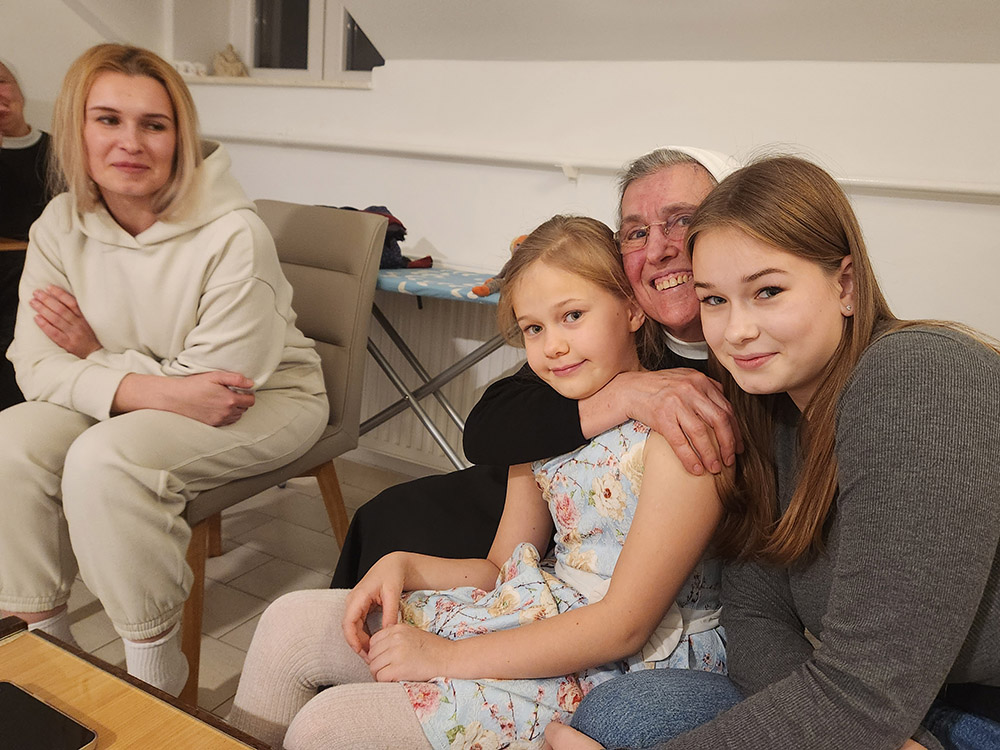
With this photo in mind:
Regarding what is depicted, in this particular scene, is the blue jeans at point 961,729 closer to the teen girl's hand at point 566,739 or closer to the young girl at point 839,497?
the young girl at point 839,497

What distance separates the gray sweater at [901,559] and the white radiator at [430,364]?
6.27 feet

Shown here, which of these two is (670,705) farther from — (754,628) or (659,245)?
(659,245)

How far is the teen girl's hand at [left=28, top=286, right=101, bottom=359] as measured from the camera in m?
1.74

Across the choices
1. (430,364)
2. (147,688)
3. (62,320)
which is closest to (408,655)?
(147,688)

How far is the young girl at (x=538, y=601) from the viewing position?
3.20ft

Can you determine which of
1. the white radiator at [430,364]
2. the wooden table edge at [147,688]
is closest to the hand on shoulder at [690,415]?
the wooden table edge at [147,688]

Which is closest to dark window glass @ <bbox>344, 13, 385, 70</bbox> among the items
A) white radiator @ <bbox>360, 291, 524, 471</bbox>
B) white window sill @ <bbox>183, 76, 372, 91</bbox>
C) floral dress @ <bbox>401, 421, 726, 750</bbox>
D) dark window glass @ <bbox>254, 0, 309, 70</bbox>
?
white window sill @ <bbox>183, 76, 372, 91</bbox>

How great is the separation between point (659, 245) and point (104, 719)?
900 millimetres

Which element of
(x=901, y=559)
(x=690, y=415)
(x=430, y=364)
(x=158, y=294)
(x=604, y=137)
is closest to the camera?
(x=901, y=559)

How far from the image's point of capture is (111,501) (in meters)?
1.46

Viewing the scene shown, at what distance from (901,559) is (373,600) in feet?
2.27

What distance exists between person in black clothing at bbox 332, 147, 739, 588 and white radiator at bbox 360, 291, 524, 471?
126 cm

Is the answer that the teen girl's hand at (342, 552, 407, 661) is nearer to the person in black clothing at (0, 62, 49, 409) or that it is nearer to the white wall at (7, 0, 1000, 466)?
the white wall at (7, 0, 1000, 466)

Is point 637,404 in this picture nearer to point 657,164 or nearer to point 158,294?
point 657,164
